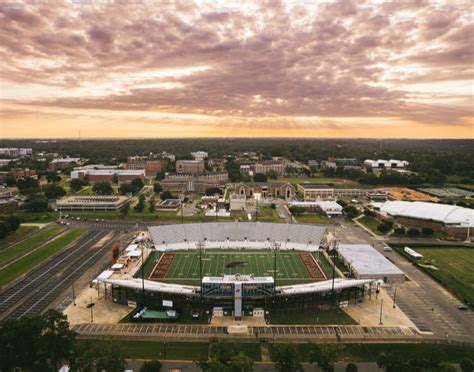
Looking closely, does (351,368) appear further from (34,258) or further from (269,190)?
(269,190)

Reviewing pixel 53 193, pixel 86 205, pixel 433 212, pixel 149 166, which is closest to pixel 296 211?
pixel 433 212

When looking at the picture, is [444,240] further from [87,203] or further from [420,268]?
[87,203]

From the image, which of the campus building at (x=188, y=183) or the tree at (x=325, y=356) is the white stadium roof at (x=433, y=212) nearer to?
the campus building at (x=188, y=183)

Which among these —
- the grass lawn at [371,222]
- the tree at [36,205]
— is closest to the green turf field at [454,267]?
the grass lawn at [371,222]

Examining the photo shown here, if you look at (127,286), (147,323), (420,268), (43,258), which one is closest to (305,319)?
(147,323)

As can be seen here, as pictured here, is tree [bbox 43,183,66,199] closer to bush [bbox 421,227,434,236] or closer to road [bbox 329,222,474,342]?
road [bbox 329,222,474,342]

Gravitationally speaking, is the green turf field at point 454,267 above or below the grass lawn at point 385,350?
below
